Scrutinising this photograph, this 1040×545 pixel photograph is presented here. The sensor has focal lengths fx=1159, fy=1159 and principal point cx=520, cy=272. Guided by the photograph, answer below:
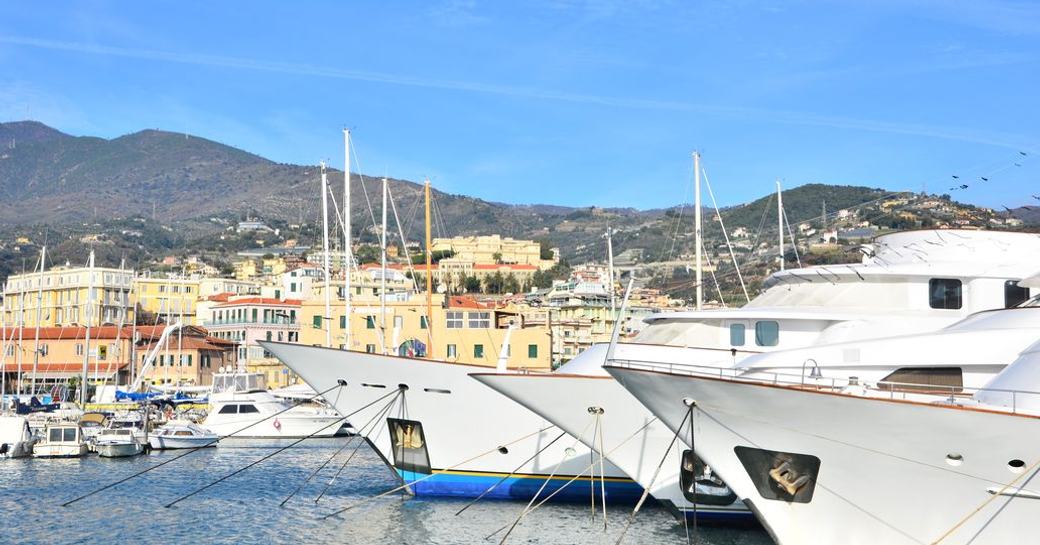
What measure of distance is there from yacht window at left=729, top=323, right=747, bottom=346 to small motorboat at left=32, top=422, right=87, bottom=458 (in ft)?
94.7

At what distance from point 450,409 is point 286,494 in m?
7.23

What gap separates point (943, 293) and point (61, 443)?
3301 cm

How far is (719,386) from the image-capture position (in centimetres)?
1741

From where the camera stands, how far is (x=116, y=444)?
4366cm

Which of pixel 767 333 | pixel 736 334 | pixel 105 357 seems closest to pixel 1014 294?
pixel 767 333

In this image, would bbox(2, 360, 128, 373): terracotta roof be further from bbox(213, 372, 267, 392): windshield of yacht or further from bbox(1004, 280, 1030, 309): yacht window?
bbox(1004, 280, 1030, 309): yacht window

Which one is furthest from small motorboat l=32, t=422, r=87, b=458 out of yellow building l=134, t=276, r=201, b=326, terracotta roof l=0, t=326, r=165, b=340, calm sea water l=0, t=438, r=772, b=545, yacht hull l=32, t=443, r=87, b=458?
yellow building l=134, t=276, r=201, b=326

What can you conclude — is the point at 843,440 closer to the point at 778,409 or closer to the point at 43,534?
the point at 778,409

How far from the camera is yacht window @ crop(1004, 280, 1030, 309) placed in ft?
75.5

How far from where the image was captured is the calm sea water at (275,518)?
24297 millimetres

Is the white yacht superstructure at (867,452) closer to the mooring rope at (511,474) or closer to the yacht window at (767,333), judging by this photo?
the yacht window at (767,333)

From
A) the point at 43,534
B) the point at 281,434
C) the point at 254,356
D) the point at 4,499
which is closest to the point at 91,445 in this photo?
the point at 281,434

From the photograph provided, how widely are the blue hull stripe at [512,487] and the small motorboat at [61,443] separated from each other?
20.3m

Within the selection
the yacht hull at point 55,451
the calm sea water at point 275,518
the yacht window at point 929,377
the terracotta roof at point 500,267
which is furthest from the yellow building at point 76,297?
the yacht window at point 929,377
